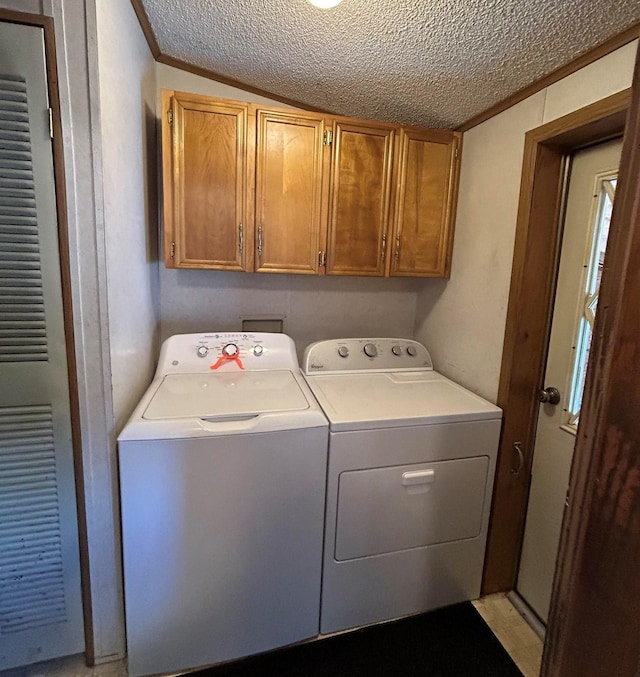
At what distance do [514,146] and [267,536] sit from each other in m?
1.84

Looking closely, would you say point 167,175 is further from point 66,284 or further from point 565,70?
point 565,70

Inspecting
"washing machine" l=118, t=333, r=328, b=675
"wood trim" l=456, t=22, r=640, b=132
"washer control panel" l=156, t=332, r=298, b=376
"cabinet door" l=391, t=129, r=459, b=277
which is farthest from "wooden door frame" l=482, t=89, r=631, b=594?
"washer control panel" l=156, t=332, r=298, b=376

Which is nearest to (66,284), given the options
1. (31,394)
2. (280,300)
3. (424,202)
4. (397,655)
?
(31,394)

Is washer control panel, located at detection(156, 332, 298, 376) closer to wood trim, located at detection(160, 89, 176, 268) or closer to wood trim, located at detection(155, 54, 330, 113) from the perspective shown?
wood trim, located at detection(160, 89, 176, 268)

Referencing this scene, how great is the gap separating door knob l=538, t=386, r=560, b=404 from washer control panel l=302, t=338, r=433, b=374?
598 mm

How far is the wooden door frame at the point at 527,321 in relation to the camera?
1.44m

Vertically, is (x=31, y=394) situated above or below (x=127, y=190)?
below

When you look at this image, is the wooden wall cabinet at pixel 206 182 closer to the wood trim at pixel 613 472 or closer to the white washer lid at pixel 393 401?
the white washer lid at pixel 393 401

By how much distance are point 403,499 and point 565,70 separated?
1692 mm

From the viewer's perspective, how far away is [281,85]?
1772 mm

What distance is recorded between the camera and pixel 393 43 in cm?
133

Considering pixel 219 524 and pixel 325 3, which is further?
pixel 219 524

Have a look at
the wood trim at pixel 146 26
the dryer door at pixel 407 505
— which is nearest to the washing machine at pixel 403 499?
the dryer door at pixel 407 505

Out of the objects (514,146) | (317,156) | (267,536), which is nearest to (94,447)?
(267,536)
